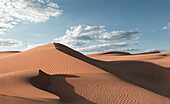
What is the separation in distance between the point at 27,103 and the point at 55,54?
11.9 metres

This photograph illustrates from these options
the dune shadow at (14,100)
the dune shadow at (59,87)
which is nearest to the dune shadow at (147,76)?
the dune shadow at (59,87)

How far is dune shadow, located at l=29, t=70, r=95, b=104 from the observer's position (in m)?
7.15

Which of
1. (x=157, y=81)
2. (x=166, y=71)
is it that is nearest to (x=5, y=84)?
(x=157, y=81)

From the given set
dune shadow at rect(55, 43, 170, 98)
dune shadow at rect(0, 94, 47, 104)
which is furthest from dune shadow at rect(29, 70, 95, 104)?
dune shadow at rect(55, 43, 170, 98)

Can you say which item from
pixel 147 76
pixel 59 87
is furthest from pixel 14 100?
pixel 147 76

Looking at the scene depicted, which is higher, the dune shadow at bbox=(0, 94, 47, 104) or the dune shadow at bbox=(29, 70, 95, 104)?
the dune shadow at bbox=(0, 94, 47, 104)

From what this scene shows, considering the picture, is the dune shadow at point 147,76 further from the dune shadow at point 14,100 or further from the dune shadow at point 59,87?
the dune shadow at point 14,100

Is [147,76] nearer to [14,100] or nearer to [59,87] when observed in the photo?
[59,87]

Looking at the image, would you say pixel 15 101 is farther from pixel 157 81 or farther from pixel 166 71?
pixel 166 71

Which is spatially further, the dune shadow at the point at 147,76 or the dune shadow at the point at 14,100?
the dune shadow at the point at 147,76

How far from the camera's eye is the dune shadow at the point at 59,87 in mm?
7148

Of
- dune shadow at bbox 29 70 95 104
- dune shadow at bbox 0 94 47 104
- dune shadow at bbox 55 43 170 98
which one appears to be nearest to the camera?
dune shadow at bbox 0 94 47 104

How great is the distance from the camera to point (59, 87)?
8.52 meters

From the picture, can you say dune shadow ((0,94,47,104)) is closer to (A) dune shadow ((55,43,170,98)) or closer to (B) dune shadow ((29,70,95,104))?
(B) dune shadow ((29,70,95,104))
